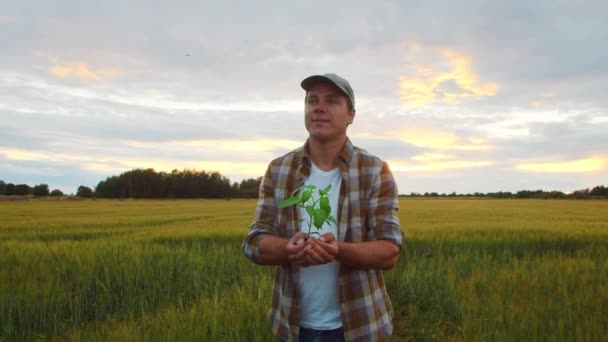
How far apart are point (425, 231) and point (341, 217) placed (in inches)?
393

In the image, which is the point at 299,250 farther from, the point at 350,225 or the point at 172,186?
the point at 172,186

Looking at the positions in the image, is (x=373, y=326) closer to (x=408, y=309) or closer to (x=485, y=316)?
(x=485, y=316)

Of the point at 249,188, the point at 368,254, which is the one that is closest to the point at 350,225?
the point at 368,254

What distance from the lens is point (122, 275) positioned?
623 centimetres

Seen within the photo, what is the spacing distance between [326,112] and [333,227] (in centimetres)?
54

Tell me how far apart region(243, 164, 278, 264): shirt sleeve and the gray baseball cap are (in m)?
0.46

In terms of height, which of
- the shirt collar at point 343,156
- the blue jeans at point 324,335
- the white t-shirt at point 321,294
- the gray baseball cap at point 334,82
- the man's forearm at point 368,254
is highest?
the gray baseball cap at point 334,82

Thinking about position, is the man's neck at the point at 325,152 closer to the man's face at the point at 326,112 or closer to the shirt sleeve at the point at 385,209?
the man's face at the point at 326,112

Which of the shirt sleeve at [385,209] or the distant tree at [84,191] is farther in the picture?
the distant tree at [84,191]

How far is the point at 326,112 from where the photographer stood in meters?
2.08

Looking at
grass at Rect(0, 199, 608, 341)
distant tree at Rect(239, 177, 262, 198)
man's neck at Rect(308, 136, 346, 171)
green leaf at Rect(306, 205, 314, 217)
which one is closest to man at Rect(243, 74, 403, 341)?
man's neck at Rect(308, 136, 346, 171)

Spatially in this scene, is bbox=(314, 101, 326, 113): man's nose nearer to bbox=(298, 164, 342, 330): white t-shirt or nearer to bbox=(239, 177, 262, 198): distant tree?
bbox=(298, 164, 342, 330): white t-shirt

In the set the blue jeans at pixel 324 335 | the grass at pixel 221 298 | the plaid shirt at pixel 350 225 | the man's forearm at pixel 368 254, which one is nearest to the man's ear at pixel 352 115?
the plaid shirt at pixel 350 225

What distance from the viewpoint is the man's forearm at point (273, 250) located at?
78.1 inches
